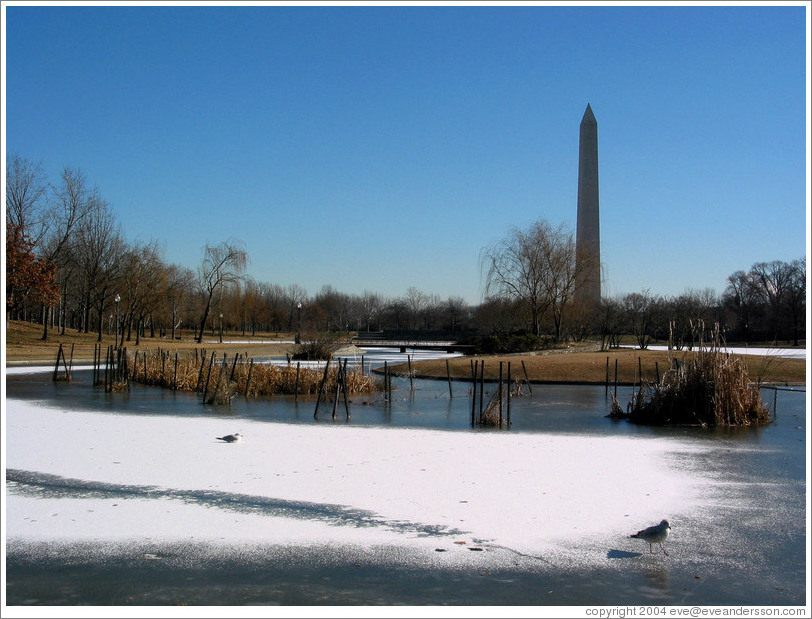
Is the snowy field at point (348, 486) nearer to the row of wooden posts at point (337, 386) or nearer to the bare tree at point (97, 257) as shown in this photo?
the row of wooden posts at point (337, 386)

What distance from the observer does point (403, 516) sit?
8.80m

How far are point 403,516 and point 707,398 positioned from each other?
1134 centimetres

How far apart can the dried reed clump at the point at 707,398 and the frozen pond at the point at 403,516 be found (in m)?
1.18

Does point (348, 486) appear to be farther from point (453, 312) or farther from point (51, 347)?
point (453, 312)

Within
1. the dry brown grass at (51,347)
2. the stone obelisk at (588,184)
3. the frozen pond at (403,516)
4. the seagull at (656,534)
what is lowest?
the frozen pond at (403,516)

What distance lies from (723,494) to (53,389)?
2219cm

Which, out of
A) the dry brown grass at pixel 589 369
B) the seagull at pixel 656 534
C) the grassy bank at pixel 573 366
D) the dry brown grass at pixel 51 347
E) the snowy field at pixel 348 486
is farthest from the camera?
the dry brown grass at pixel 51 347

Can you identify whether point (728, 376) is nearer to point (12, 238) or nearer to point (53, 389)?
point (53, 389)

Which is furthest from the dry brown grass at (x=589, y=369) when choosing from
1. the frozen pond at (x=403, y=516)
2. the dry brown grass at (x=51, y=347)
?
the frozen pond at (x=403, y=516)

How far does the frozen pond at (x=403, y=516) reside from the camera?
6.53 metres

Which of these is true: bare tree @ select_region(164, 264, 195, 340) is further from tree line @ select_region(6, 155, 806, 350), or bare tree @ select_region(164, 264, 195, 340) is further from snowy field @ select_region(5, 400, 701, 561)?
snowy field @ select_region(5, 400, 701, 561)

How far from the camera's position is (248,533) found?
8047 mm

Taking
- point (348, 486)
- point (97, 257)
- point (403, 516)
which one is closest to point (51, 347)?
point (97, 257)

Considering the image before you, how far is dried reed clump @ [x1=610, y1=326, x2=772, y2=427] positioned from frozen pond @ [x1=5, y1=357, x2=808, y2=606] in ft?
3.89
